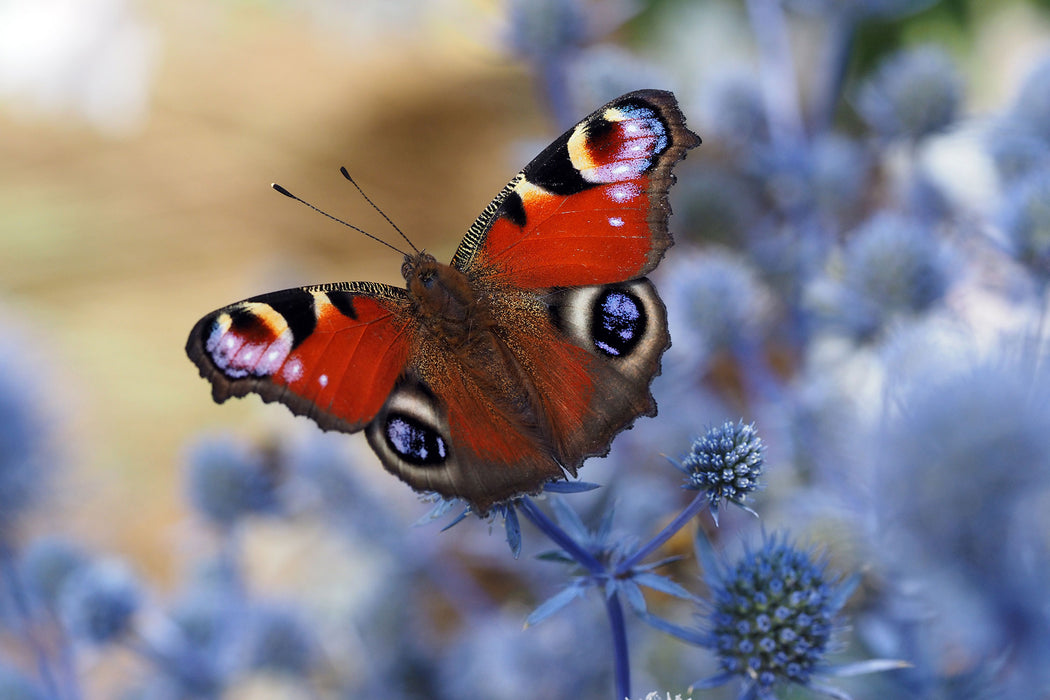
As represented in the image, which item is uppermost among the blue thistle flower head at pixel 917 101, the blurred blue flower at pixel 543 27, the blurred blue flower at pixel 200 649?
the blurred blue flower at pixel 543 27

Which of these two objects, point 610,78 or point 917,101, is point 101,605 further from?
point 917,101

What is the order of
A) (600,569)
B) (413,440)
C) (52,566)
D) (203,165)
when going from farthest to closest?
(203,165) → (52,566) → (413,440) → (600,569)

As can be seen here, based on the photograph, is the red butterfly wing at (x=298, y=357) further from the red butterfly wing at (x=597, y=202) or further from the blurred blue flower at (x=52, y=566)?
the blurred blue flower at (x=52, y=566)

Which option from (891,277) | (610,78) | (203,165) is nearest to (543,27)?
(610,78)

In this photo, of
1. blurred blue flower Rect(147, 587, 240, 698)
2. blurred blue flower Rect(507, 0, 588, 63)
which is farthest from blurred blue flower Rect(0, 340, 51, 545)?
blurred blue flower Rect(507, 0, 588, 63)

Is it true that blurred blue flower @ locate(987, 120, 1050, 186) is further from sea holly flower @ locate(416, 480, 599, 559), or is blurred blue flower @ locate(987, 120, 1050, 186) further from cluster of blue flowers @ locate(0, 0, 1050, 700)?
sea holly flower @ locate(416, 480, 599, 559)

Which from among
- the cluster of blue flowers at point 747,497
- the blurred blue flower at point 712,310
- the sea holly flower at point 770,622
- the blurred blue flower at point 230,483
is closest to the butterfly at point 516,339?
the cluster of blue flowers at point 747,497
